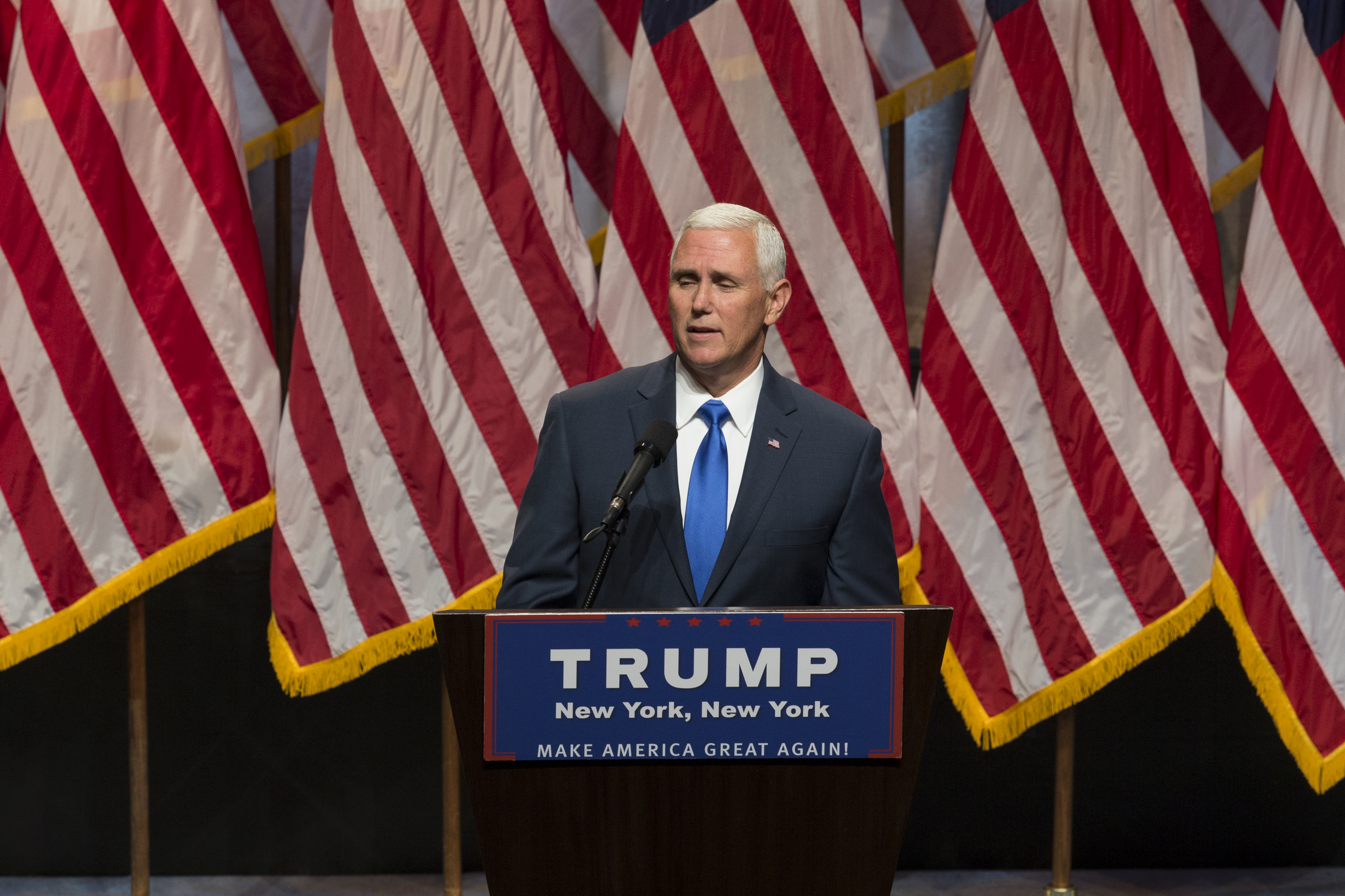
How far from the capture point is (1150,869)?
3.74 meters

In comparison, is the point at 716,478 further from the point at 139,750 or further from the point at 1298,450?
the point at 139,750

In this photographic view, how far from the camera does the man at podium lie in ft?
5.40

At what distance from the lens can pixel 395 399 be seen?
2957mm

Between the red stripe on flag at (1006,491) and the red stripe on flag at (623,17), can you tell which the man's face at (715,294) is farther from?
the red stripe on flag at (623,17)

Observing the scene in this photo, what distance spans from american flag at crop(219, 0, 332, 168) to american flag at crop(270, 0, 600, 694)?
0.39 meters

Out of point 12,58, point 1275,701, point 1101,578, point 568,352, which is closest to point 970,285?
point 1101,578

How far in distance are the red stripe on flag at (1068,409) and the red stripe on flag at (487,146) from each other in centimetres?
105

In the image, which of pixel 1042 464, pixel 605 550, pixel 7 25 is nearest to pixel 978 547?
pixel 1042 464

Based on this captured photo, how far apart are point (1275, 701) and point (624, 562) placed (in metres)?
2.06

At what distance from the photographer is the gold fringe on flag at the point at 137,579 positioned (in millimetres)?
2908

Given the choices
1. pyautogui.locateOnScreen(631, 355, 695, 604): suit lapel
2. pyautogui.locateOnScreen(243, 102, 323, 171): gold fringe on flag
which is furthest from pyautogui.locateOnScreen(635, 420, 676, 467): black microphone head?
pyautogui.locateOnScreen(243, 102, 323, 171): gold fringe on flag

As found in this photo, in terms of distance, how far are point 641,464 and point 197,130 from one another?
2.03m

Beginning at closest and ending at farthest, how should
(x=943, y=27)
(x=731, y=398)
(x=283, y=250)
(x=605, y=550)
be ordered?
1. (x=605, y=550)
2. (x=731, y=398)
3. (x=943, y=27)
4. (x=283, y=250)

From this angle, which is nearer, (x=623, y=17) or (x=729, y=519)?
(x=729, y=519)
